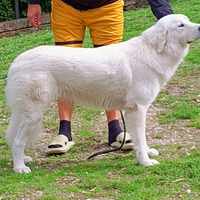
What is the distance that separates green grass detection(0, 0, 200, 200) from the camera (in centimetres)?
376

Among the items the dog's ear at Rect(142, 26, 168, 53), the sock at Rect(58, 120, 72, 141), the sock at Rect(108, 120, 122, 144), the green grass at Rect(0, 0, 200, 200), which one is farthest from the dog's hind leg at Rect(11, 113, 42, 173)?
the dog's ear at Rect(142, 26, 168, 53)

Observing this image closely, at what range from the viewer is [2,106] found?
22.4 feet

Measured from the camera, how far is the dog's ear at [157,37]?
426 centimetres

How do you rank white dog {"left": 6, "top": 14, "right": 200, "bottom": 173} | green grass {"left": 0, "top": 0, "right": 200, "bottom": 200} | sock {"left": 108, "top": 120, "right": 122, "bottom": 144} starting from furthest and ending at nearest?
sock {"left": 108, "top": 120, "right": 122, "bottom": 144}, white dog {"left": 6, "top": 14, "right": 200, "bottom": 173}, green grass {"left": 0, "top": 0, "right": 200, "bottom": 200}

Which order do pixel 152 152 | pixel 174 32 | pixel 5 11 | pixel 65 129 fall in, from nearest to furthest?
pixel 174 32
pixel 152 152
pixel 65 129
pixel 5 11

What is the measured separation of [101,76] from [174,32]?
0.79 metres

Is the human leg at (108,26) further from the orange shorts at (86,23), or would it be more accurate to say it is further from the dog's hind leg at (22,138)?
the dog's hind leg at (22,138)

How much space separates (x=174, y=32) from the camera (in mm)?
4227

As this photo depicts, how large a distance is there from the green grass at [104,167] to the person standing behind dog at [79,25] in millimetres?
160

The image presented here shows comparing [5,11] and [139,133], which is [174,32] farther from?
[5,11]

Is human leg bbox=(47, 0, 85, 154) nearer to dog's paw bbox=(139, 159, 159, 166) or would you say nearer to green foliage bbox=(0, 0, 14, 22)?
dog's paw bbox=(139, 159, 159, 166)

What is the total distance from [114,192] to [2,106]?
350 centimetres

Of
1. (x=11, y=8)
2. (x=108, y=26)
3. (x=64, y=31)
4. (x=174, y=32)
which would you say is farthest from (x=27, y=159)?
(x=11, y=8)

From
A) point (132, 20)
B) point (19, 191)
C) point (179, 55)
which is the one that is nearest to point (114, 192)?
point (19, 191)
